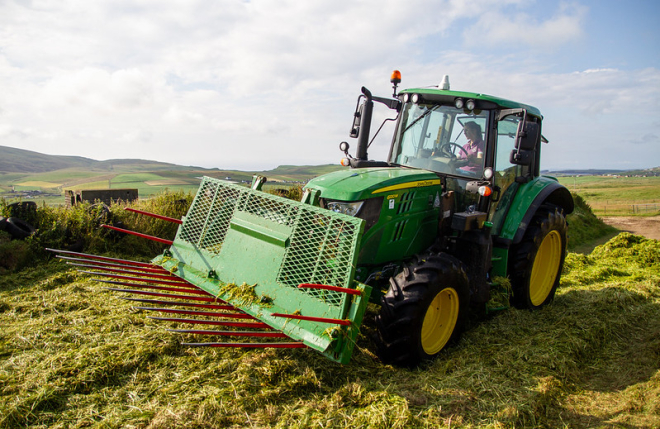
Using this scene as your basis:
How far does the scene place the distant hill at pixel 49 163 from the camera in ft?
190

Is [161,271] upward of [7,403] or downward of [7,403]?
upward

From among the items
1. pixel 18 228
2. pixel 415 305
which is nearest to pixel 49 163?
pixel 18 228

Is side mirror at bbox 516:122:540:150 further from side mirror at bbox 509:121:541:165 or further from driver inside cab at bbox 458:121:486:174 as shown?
driver inside cab at bbox 458:121:486:174

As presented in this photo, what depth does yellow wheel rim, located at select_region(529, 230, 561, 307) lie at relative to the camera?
5.76m

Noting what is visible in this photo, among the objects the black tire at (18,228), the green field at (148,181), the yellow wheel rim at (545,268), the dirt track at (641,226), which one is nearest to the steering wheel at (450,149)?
the yellow wheel rim at (545,268)

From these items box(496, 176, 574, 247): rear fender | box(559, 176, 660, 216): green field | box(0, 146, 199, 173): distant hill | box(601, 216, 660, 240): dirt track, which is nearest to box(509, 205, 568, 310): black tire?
box(496, 176, 574, 247): rear fender

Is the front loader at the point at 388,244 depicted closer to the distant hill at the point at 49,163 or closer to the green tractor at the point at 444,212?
the green tractor at the point at 444,212

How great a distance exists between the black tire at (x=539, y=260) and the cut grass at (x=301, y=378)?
476 millimetres

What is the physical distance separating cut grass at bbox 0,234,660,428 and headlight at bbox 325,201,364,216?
1250 mm

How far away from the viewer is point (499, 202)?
517 centimetres

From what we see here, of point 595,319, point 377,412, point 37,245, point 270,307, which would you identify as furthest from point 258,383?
point 37,245

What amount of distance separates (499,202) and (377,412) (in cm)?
312

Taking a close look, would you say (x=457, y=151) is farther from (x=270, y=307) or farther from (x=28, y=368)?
(x=28, y=368)

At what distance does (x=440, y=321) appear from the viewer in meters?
4.15
